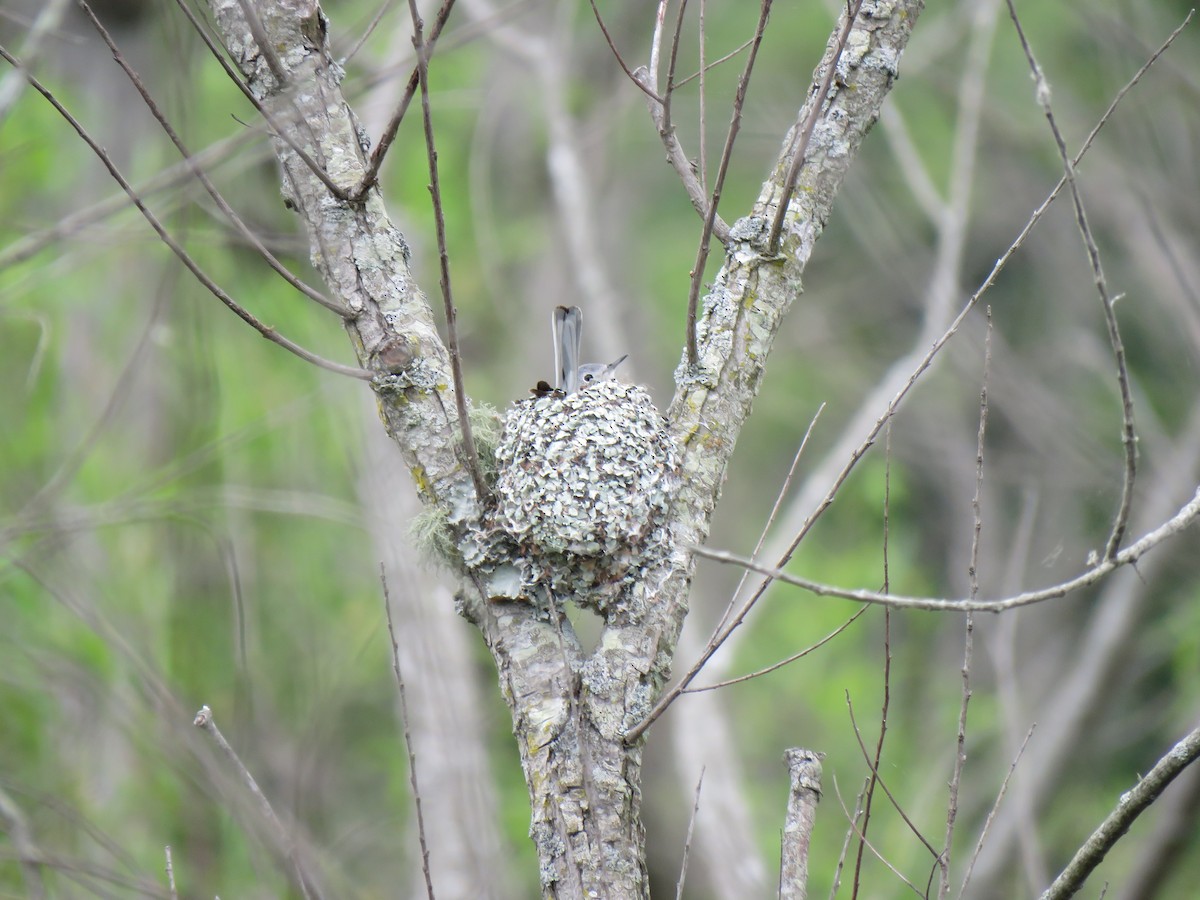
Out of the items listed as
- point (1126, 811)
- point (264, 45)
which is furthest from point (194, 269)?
point (1126, 811)

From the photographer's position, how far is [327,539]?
7234 mm

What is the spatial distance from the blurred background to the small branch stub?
1348 millimetres

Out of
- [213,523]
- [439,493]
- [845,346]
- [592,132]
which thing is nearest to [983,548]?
[845,346]

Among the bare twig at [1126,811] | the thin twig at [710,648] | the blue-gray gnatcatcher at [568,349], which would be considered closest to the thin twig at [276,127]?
the thin twig at [710,648]

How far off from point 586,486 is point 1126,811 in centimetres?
145

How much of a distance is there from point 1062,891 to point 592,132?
7.72 meters

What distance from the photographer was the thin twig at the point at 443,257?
1.71 m

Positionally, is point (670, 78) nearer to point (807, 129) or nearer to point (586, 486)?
point (807, 129)

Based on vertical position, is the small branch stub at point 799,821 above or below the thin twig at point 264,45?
below

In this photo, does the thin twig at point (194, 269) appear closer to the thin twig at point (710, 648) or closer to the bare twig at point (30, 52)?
the thin twig at point (710, 648)

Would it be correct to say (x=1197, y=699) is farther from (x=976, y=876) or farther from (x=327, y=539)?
(x=327, y=539)

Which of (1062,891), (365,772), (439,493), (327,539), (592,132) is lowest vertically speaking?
(1062,891)

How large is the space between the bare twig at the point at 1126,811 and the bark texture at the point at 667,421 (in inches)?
29.6

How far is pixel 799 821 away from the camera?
6.47 ft
